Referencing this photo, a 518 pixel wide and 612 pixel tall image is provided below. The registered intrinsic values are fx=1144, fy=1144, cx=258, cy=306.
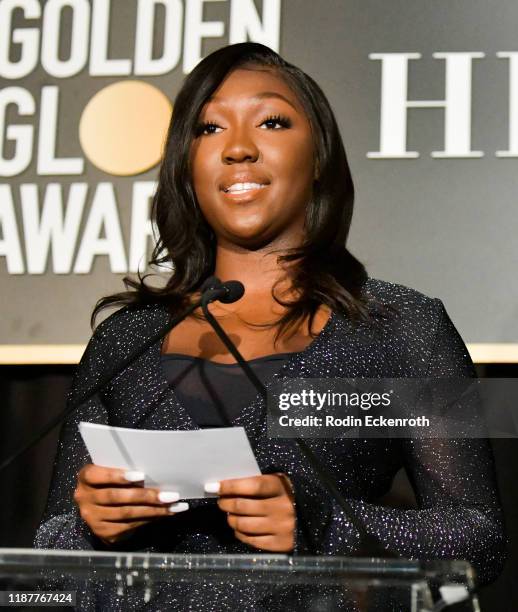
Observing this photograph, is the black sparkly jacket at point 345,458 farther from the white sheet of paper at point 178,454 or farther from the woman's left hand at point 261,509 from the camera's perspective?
the white sheet of paper at point 178,454

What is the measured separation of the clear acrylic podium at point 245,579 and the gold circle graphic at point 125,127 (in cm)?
127

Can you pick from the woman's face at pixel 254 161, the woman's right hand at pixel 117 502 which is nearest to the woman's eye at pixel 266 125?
the woman's face at pixel 254 161

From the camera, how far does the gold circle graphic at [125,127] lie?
86.7 inches

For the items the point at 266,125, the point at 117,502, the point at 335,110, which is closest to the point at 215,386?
the point at 117,502

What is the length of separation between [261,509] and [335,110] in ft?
3.53

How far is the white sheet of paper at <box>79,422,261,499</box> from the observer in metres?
1.18

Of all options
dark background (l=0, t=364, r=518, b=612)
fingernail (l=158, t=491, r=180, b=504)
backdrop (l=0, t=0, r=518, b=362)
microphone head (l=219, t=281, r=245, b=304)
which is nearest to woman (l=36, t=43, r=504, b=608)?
fingernail (l=158, t=491, r=180, b=504)

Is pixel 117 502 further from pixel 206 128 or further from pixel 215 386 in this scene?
pixel 206 128

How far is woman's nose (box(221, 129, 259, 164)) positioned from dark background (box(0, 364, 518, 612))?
73 centimetres

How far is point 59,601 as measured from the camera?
1.06 m

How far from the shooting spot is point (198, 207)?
5.70 feet

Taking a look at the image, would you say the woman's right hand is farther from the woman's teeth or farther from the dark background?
the dark background

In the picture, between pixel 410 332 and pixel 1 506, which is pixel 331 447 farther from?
pixel 1 506

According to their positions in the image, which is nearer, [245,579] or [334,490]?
[245,579]
